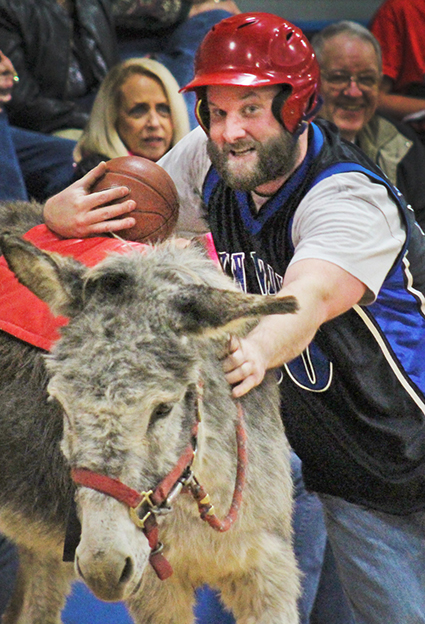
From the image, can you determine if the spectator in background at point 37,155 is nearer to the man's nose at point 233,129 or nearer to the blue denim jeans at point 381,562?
the man's nose at point 233,129

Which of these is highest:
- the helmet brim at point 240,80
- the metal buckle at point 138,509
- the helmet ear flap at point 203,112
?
the helmet brim at point 240,80

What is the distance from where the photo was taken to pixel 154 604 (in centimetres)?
232

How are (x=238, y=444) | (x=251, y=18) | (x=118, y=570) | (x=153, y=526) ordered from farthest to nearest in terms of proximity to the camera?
1. (x=251, y=18)
2. (x=238, y=444)
3. (x=153, y=526)
4. (x=118, y=570)

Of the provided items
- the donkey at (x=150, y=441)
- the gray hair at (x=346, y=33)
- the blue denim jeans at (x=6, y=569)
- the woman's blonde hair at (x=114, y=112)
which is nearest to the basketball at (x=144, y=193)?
the donkey at (x=150, y=441)

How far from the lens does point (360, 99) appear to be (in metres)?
4.46

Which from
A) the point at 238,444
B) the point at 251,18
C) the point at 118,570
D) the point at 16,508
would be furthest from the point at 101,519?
the point at 251,18

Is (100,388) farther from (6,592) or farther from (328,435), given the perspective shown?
(6,592)

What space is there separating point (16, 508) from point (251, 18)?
6.13 feet

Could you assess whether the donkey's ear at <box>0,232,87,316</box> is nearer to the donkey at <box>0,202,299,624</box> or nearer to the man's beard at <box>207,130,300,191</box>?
the donkey at <box>0,202,299,624</box>

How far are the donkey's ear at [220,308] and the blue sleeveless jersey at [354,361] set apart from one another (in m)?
0.77

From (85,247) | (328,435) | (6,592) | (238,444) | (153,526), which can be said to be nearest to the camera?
(153,526)

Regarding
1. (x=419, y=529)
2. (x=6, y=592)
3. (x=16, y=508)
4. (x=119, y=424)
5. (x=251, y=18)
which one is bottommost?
(x=6, y=592)

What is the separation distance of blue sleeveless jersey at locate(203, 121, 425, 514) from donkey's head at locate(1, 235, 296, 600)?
0.67 meters

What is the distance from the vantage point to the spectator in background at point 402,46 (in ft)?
17.7
